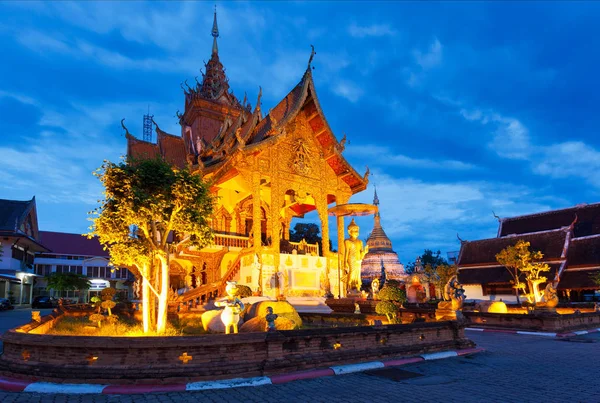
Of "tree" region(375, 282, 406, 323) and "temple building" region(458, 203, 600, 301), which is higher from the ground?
"temple building" region(458, 203, 600, 301)

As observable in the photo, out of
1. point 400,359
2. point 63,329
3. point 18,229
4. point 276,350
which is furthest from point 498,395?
point 18,229

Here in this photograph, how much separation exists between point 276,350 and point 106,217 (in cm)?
474

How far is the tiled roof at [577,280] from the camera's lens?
26111mm

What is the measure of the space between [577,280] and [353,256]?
17778 millimetres

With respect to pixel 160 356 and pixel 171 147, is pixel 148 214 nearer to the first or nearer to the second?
pixel 160 356

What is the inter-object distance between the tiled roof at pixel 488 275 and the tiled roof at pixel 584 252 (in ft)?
3.88

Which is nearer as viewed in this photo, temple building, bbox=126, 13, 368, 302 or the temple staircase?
the temple staircase

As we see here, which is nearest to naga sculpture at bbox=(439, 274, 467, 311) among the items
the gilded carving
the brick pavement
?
the brick pavement

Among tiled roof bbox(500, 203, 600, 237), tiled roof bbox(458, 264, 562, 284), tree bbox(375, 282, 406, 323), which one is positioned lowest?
tree bbox(375, 282, 406, 323)

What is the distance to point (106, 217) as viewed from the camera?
887 centimetres

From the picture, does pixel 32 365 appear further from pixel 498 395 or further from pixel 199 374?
pixel 498 395

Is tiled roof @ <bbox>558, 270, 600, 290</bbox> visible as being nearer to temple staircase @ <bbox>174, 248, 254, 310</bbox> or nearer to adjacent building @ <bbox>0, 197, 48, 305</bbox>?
temple staircase @ <bbox>174, 248, 254, 310</bbox>

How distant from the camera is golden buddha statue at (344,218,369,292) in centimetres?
1839

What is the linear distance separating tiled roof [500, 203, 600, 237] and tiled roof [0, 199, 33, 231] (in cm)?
3966
